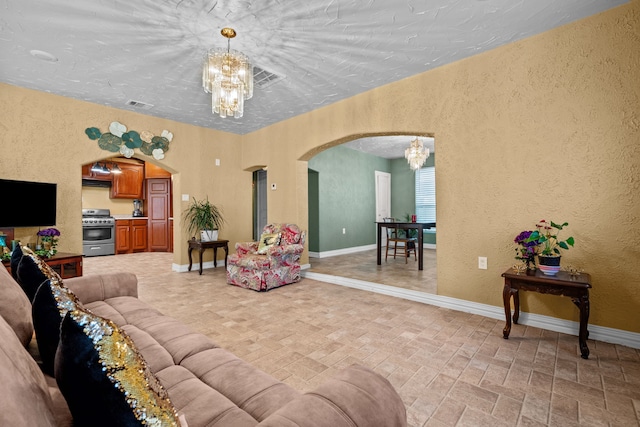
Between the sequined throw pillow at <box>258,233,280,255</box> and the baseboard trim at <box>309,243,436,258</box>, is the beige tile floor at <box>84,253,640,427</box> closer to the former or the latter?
the sequined throw pillow at <box>258,233,280,255</box>

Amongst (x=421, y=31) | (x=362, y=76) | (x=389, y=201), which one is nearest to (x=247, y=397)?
(x=421, y=31)

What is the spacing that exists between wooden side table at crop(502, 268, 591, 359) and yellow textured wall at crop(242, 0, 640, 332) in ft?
1.32

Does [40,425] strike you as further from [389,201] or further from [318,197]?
[389,201]

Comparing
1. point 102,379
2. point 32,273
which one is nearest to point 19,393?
point 102,379

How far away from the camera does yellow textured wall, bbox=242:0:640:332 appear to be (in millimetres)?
2438

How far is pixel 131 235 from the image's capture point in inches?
321

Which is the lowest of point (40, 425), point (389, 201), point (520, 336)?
point (520, 336)

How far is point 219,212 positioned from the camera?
5.98 m

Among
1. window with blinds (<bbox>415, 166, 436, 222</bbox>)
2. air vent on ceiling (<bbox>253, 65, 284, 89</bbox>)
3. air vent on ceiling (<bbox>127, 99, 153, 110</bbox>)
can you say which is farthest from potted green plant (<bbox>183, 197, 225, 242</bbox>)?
window with blinds (<bbox>415, 166, 436, 222</bbox>)

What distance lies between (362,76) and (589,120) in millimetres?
2267

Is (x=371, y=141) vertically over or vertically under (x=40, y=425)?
over

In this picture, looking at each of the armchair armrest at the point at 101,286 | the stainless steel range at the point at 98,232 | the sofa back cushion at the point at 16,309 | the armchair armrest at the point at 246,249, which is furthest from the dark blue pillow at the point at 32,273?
the stainless steel range at the point at 98,232

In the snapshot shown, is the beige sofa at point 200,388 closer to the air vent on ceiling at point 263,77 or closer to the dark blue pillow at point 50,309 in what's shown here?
the dark blue pillow at point 50,309

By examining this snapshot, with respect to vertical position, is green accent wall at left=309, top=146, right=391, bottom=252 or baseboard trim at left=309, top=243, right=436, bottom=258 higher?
green accent wall at left=309, top=146, right=391, bottom=252
